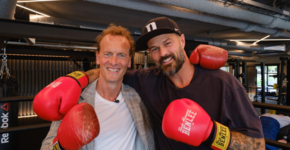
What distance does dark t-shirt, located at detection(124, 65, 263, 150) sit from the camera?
3.50ft

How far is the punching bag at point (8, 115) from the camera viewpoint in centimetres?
300

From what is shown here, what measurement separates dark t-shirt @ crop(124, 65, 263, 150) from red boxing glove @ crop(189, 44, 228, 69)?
0.16 ft

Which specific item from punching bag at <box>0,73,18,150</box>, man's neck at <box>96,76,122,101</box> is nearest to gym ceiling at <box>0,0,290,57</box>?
man's neck at <box>96,76,122,101</box>

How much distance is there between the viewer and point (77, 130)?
3.16 feet

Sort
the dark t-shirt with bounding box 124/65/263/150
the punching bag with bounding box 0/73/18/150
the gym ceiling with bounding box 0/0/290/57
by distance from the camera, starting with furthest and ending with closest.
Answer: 1. the punching bag with bounding box 0/73/18/150
2. the gym ceiling with bounding box 0/0/290/57
3. the dark t-shirt with bounding box 124/65/263/150

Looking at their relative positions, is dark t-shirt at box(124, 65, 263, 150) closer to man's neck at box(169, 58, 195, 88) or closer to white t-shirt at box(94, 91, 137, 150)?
man's neck at box(169, 58, 195, 88)

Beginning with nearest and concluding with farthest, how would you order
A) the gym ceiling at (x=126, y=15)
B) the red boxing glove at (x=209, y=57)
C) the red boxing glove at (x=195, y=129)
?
the red boxing glove at (x=195, y=129) → the red boxing glove at (x=209, y=57) → the gym ceiling at (x=126, y=15)

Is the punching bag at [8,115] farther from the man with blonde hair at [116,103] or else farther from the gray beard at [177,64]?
the gray beard at [177,64]

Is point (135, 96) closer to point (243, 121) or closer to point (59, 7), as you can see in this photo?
point (243, 121)

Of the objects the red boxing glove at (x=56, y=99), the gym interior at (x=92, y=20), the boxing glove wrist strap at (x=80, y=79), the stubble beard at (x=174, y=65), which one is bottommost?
the red boxing glove at (x=56, y=99)

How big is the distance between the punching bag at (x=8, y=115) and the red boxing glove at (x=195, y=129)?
3.34 m

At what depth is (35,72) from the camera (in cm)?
837

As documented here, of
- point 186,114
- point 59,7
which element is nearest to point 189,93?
point 186,114

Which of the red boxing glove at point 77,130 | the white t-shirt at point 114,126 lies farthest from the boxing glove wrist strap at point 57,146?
the white t-shirt at point 114,126
